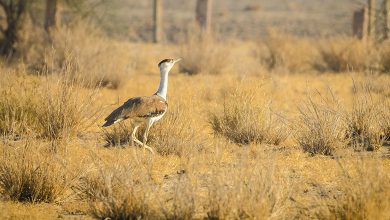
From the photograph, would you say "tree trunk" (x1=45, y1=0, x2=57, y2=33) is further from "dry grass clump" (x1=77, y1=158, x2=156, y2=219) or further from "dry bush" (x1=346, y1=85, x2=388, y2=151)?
"dry grass clump" (x1=77, y1=158, x2=156, y2=219)

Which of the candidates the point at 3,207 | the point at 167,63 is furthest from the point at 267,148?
the point at 3,207

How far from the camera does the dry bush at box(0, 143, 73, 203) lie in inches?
260

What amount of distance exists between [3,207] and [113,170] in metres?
1.11

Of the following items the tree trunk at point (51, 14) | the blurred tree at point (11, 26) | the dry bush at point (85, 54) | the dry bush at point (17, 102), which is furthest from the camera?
the blurred tree at point (11, 26)

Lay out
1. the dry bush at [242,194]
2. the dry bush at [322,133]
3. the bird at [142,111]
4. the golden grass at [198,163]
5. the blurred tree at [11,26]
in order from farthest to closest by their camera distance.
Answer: the blurred tree at [11,26], the dry bush at [322,133], the bird at [142,111], the golden grass at [198,163], the dry bush at [242,194]

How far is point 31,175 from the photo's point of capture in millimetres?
6621

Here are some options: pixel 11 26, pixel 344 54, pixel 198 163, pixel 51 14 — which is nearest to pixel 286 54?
pixel 344 54

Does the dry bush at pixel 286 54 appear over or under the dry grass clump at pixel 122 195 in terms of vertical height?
under

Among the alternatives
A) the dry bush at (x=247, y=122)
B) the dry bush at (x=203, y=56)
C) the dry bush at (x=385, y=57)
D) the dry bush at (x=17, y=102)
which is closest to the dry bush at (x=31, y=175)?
the dry bush at (x=17, y=102)

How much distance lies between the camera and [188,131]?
344 inches

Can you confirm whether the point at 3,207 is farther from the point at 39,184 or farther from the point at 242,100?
the point at 242,100

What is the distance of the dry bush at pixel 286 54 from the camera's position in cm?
1802

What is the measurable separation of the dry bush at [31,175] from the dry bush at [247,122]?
3.07 meters

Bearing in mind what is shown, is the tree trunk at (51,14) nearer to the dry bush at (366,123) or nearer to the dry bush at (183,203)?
the dry bush at (366,123)
